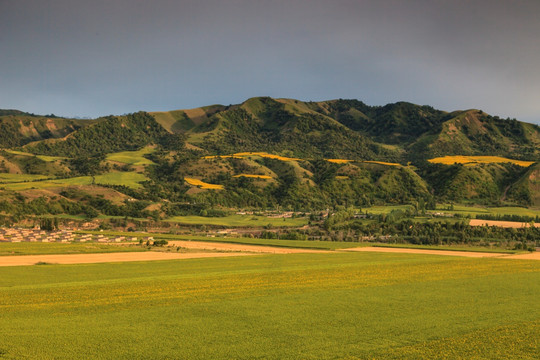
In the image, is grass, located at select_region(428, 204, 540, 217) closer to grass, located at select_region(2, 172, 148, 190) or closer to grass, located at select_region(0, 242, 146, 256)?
grass, located at select_region(0, 242, 146, 256)

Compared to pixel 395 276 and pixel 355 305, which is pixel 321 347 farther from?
pixel 395 276

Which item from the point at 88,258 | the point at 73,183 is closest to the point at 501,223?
the point at 88,258

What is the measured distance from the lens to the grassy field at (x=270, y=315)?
21.8m

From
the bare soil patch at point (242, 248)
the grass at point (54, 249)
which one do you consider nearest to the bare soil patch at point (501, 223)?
the bare soil patch at point (242, 248)

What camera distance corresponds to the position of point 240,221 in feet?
501

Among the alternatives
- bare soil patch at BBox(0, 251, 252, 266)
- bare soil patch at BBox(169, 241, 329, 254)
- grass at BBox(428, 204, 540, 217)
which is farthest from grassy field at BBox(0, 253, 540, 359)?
grass at BBox(428, 204, 540, 217)

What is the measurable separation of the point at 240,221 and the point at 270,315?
124 meters

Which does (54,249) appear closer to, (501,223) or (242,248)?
(242,248)

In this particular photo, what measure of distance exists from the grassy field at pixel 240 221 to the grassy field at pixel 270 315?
310 ft

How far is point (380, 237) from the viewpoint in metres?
Answer: 124

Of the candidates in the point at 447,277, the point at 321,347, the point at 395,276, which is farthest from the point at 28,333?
the point at 447,277

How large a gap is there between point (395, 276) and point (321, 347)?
92.8ft

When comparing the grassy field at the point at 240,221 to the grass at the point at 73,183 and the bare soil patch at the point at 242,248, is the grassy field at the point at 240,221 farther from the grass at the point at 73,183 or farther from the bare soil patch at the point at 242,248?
the bare soil patch at the point at 242,248

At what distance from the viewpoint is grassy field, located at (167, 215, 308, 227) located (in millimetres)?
146375
